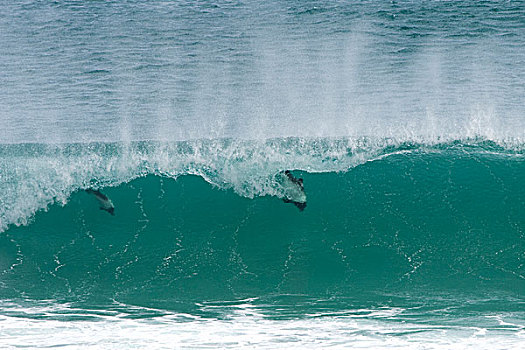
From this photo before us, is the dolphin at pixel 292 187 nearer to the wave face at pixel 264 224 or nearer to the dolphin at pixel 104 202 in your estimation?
the wave face at pixel 264 224

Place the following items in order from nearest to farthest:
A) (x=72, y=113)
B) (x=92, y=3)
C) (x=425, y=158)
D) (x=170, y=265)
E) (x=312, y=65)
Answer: (x=170, y=265), (x=425, y=158), (x=72, y=113), (x=312, y=65), (x=92, y=3)

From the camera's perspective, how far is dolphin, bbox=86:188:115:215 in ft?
27.7

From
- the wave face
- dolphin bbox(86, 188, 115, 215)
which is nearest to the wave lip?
the wave face

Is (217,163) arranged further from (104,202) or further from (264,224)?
(104,202)

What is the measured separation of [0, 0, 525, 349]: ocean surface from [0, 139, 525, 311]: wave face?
2cm

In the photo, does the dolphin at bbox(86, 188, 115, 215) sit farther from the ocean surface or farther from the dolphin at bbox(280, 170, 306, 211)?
the dolphin at bbox(280, 170, 306, 211)

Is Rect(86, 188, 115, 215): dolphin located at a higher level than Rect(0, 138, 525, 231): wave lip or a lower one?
lower

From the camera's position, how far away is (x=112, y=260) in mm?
7809

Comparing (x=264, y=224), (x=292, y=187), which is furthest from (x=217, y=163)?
(x=264, y=224)

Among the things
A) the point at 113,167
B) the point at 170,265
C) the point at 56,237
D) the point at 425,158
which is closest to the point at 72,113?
the point at 113,167

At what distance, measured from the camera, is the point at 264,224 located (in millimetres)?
8102

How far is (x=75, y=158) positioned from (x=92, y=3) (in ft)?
43.2

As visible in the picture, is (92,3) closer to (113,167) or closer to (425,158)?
(113,167)

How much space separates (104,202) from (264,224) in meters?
2.16
